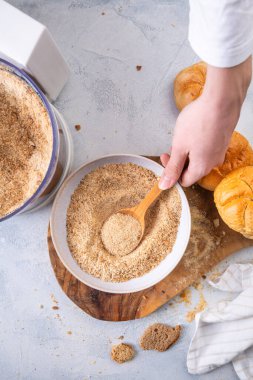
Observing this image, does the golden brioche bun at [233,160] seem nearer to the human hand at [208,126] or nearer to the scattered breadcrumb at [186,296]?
the human hand at [208,126]

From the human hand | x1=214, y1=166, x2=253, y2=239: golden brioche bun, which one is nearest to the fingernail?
the human hand

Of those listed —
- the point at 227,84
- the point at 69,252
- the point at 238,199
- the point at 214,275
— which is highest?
the point at 227,84

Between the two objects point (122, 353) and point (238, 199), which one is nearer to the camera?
point (238, 199)

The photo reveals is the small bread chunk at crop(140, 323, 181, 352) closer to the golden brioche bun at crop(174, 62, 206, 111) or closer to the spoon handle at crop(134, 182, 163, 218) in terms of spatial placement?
the spoon handle at crop(134, 182, 163, 218)

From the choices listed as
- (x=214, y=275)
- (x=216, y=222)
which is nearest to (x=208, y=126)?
(x=216, y=222)

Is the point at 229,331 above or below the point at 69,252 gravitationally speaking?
below

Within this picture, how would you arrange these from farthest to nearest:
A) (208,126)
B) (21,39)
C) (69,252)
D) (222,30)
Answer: (69,252), (21,39), (208,126), (222,30)

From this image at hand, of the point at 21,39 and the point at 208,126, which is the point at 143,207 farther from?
the point at 21,39
